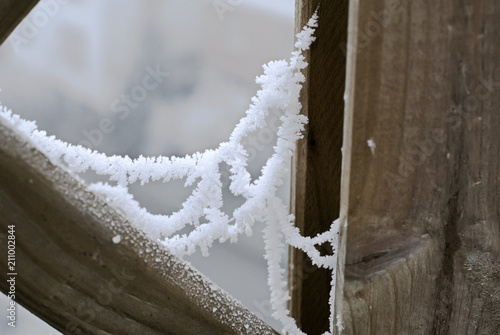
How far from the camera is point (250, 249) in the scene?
105 inches

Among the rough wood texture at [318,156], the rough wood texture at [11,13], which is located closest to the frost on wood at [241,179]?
the rough wood texture at [318,156]

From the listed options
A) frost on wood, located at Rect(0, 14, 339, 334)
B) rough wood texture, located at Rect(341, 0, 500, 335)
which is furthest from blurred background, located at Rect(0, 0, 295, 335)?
rough wood texture, located at Rect(341, 0, 500, 335)

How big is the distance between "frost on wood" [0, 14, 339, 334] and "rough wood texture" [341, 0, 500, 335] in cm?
11

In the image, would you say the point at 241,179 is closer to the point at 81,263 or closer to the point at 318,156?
the point at 318,156

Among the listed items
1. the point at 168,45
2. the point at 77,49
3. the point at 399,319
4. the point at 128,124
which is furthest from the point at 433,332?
the point at 77,49

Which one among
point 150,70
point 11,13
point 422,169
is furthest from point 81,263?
point 150,70

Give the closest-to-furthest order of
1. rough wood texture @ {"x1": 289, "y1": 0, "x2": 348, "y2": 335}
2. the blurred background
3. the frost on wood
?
the frost on wood < rough wood texture @ {"x1": 289, "y1": 0, "x2": 348, "y2": 335} < the blurred background

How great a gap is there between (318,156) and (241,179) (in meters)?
0.18

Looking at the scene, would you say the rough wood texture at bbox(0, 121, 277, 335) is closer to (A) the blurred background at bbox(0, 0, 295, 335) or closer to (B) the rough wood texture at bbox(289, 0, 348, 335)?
(B) the rough wood texture at bbox(289, 0, 348, 335)

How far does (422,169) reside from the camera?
562 millimetres

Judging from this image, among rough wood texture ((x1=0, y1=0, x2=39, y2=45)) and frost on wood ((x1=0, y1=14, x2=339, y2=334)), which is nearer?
rough wood texture ((x1=0, y1=0, x2=39, y2=45))

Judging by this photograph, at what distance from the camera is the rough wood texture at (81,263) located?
50 cm

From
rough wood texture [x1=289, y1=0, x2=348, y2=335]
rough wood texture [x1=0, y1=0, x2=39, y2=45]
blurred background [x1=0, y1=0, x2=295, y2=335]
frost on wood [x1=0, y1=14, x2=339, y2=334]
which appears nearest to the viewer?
rough wood texture [x1=0, y1=0, x2=39, y2=45]

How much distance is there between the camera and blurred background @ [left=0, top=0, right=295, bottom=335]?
230 cm
